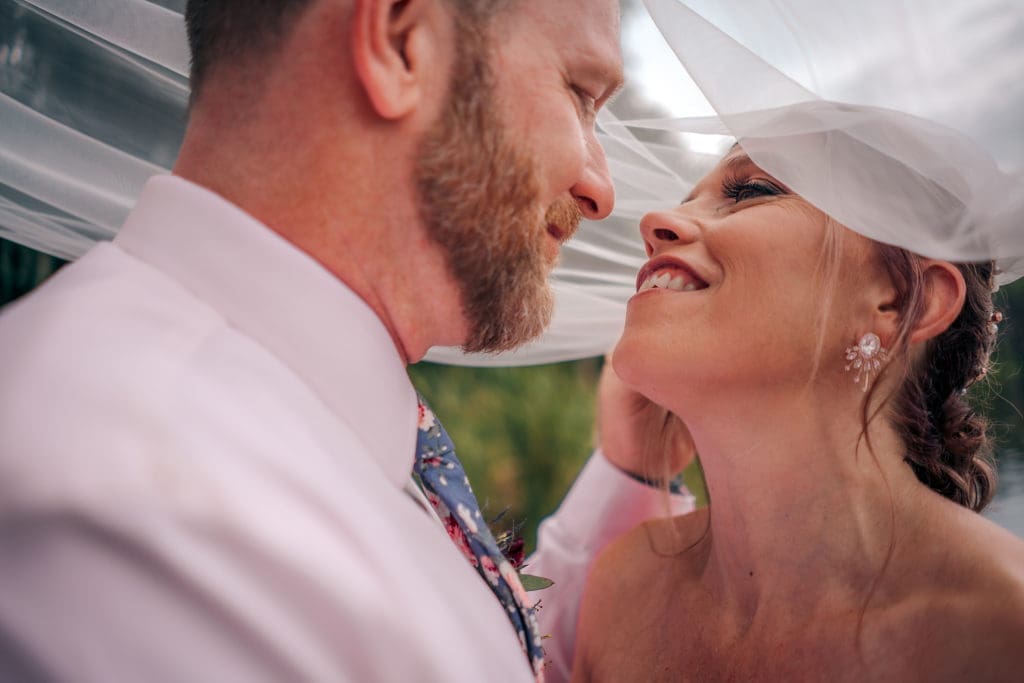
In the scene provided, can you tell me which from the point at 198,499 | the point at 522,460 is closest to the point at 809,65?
the point at 198,499

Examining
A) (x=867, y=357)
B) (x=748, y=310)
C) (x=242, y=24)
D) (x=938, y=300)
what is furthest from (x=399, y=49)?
(x=938, y=300)

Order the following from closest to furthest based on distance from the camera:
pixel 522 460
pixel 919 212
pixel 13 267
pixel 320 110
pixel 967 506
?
pixel 320 110, pixel 919 212, pixel 967 506, pixel 13 267, pixel 522 460

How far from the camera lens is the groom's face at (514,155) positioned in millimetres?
1347

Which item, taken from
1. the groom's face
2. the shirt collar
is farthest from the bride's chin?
the shirt collar

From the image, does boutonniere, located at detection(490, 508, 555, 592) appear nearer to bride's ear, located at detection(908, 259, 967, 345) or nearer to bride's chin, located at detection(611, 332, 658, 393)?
bride's chin, located at detection(611, 332, 658, 393)

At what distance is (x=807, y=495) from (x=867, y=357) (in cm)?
34

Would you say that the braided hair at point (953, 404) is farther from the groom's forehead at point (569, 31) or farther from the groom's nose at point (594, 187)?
the groom's forehead at point (569, 31)

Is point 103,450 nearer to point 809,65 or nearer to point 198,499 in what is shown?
point 198,499

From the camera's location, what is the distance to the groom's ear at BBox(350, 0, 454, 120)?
1.24 m

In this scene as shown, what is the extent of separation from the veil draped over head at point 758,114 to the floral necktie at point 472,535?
0.81 meters

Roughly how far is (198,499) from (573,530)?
195cm

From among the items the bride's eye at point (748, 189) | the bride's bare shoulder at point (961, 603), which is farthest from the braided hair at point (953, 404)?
the bride's eye at point (748, 189)

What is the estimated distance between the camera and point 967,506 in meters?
1.99

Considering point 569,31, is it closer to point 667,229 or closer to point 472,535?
point 667,229
